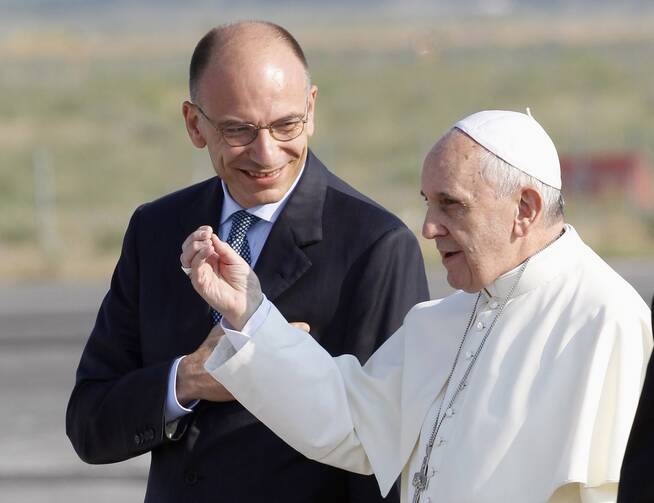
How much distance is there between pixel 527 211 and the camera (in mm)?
2949

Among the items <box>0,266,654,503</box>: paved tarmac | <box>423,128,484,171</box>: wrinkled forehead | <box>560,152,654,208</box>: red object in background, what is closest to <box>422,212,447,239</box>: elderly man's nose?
<box>423,128,484,171</box>: wrinkled forehead

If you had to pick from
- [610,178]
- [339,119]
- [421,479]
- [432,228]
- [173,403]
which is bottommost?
[339,119]

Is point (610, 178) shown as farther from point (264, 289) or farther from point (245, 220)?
point (264, 289)

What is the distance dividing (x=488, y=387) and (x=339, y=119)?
33.0m

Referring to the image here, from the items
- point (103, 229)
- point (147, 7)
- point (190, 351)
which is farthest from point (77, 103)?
point (147, 7)

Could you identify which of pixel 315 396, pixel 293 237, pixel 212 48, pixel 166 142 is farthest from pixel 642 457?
pixel 166 142

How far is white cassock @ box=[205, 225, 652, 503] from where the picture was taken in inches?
112

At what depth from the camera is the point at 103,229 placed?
19.5 metres

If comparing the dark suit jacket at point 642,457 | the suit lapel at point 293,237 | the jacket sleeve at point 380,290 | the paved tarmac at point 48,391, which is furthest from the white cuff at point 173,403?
the paved tarmac at point 48,391

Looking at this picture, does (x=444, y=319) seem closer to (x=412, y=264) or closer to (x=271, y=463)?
(x=412, y=264)

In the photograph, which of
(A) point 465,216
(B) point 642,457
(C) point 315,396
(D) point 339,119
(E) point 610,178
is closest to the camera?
(B) point 642,457

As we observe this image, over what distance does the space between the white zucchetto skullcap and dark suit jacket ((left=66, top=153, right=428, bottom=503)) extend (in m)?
0.41

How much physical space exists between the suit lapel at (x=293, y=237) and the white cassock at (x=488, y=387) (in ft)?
0.53

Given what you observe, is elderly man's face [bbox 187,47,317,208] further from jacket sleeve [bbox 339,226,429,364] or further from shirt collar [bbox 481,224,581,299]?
shirt collar [bbox 481,224,581,299]
